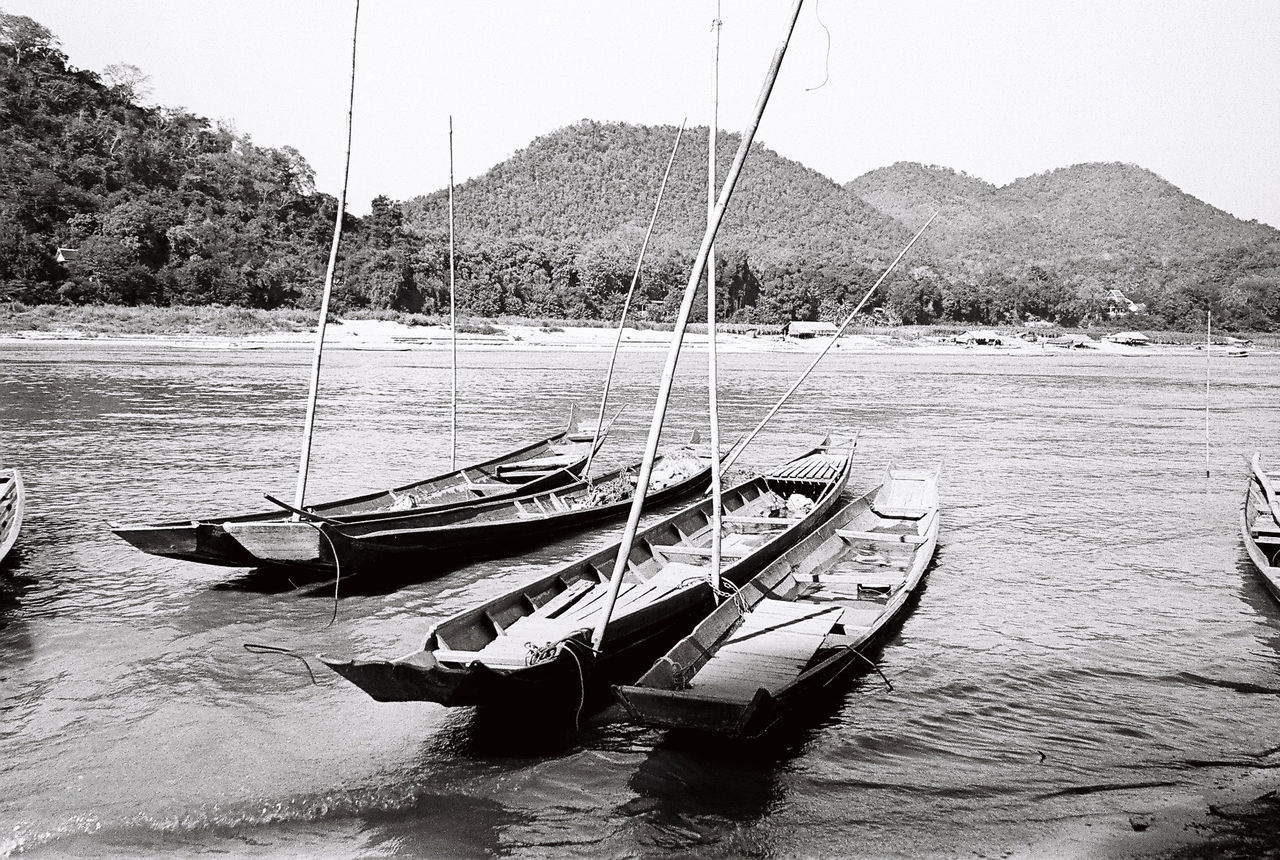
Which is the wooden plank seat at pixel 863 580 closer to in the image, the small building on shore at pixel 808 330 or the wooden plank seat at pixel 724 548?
the wooden plank seat at pixel 724 548

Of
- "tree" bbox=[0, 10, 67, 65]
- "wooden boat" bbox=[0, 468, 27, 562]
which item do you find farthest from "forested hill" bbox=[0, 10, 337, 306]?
"wooden boat" bbox=[0, 468, 27, 562]

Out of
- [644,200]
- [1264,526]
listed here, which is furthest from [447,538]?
[644,200]

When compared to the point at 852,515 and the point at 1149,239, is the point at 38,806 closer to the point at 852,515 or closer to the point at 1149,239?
the point at 852,515

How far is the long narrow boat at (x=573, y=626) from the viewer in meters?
5.92

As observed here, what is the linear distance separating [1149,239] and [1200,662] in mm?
175203

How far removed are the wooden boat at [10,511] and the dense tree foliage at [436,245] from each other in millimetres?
50575

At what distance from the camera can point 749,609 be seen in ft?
27.4

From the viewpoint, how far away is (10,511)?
10820mm

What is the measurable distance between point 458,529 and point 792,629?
4.78 metres

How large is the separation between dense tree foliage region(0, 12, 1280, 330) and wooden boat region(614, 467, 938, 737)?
2237 inches

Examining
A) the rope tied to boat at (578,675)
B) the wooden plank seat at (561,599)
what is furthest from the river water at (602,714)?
the wooden plank seat at (561,599)

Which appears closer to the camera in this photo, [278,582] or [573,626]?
[573,626]

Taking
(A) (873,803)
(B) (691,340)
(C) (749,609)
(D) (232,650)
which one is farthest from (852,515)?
(B) (691,340)

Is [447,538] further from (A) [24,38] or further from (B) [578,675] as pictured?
(A) [24,38]
